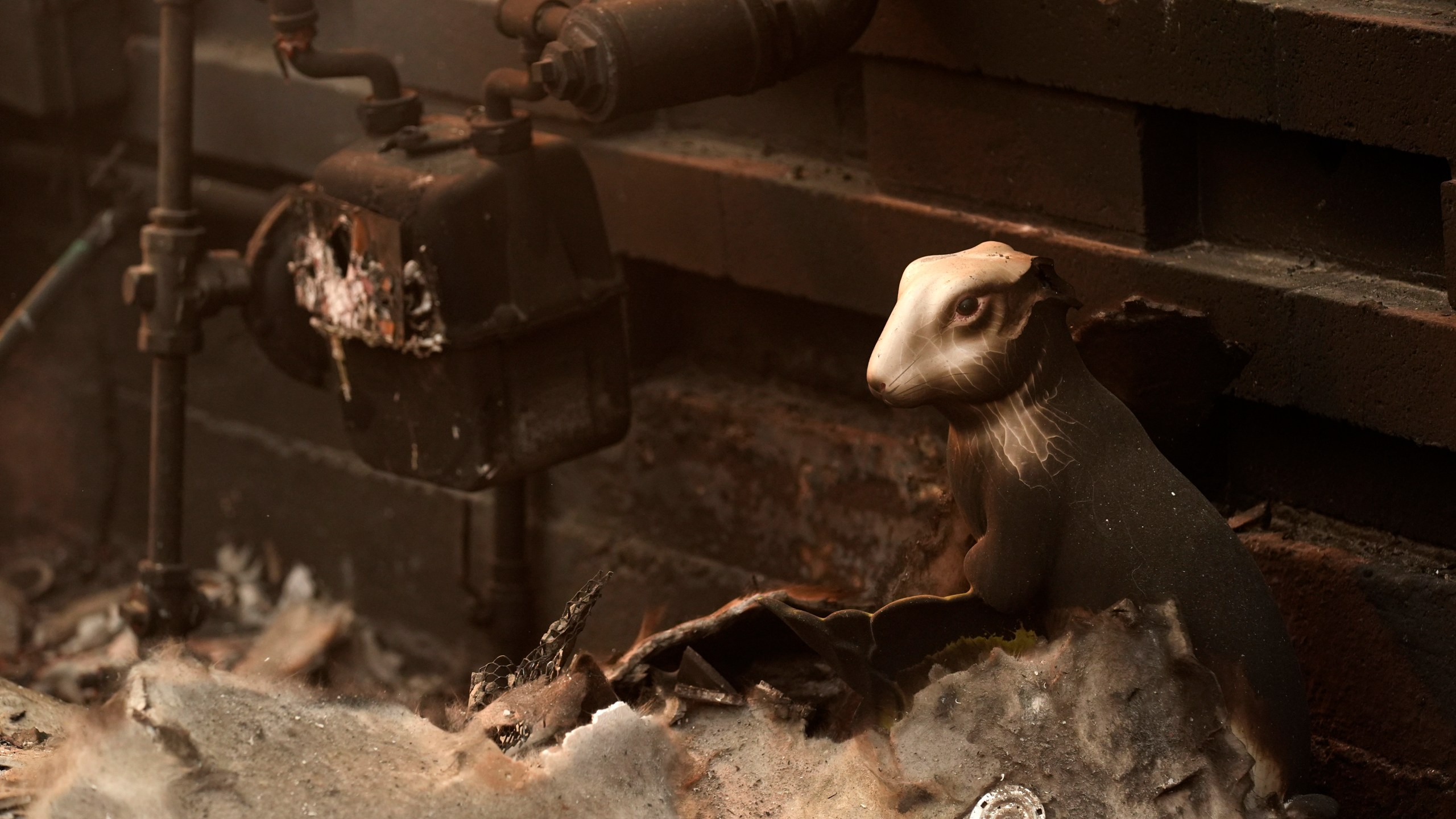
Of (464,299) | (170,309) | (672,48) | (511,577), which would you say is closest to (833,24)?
(672,48)

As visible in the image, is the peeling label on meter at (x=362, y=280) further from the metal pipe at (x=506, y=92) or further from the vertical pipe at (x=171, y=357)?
the vertical pipe at (x=171, y=357)

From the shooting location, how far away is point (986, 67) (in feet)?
9.76

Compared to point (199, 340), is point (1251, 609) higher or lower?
higher

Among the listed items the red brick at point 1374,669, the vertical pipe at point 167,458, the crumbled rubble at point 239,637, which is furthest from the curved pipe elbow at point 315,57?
the red brick at point 1374,669

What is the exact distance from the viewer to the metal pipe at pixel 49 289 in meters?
4.40

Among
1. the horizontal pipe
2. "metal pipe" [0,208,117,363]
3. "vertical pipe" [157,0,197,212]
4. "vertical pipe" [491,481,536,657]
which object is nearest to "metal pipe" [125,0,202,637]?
"vertical pipe" [157,0,197,212]

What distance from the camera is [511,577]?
161 inches

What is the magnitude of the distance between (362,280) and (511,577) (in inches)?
45.5

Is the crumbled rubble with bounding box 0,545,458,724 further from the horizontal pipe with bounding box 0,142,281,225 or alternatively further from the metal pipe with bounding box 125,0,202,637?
the horizontal pipe with bounding box 0,142,281,225

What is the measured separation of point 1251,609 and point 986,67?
1136 mm

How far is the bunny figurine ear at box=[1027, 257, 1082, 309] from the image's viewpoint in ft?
7.45

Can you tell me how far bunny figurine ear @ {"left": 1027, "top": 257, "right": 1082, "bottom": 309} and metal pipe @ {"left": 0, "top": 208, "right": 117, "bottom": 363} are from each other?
301 cm

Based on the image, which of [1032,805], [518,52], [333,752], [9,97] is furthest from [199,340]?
[1032,805]

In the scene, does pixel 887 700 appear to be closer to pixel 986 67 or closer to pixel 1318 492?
pixel 1318 492
